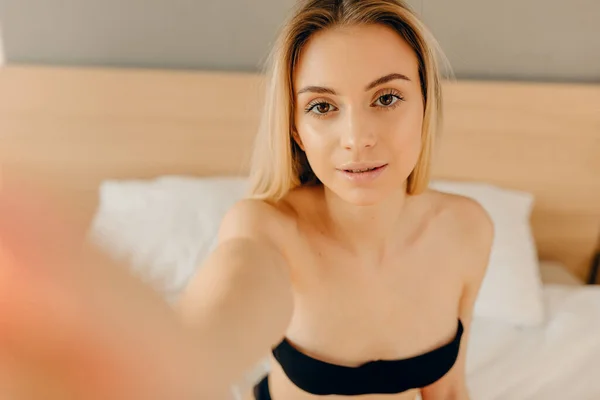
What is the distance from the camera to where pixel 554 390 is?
1287mm

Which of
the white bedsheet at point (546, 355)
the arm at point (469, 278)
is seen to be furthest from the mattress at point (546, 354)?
the arm at point (469, 278)

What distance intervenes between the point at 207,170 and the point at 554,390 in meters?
1.18

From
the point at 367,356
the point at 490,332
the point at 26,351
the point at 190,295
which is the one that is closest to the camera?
the point at 26,351

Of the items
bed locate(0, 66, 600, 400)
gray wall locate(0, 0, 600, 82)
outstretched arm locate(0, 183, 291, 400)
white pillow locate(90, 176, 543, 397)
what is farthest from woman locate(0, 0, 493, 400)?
gray wall locate(0, 0, 600, 82)

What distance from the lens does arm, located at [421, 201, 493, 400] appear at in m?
0.87

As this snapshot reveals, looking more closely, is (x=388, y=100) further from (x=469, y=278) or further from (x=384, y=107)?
(x=469, y=278)

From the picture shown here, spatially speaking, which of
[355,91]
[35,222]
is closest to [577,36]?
[355,91]

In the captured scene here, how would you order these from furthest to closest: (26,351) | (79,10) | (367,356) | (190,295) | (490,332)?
(79,10) < (490,332) < (367,356) < (190,295) < (26,351)

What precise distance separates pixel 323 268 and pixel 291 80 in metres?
0.26

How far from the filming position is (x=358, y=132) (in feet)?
2.09

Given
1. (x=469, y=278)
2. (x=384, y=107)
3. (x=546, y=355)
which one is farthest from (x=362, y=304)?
(x=546, y=355)

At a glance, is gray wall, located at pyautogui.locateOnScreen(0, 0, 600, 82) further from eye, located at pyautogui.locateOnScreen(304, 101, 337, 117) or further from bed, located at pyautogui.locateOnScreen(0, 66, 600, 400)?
eye, located at pyautogui.locateOnScreen(304, 101, 337, 117)

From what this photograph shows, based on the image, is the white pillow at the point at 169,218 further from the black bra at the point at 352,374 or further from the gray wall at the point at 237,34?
the black bra at the point at 352,374

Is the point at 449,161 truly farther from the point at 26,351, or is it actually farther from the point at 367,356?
the point at 26,351
